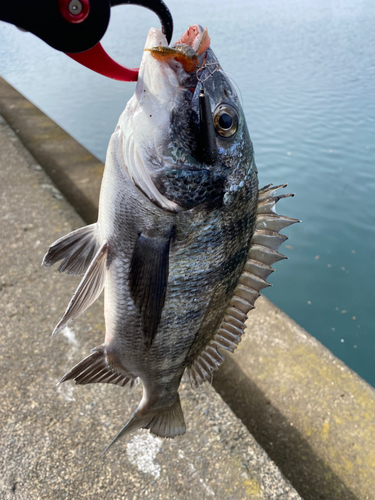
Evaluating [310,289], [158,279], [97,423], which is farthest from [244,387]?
[310,289]

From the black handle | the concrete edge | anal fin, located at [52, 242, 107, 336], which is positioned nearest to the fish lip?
the black handle

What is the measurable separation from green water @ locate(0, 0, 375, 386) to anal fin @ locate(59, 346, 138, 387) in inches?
125

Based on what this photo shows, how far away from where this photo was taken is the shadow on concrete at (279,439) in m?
2.01

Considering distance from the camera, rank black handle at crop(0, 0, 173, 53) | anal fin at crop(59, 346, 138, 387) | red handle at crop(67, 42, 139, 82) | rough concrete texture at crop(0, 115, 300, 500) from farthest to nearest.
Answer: rough concrete texture at crop(0, 115, 300, 500) → anal fin at crop(59, 346, 138, 387) → red handle at crop(67, 42, 139, 82) → black handle at crop(0, 0, 173, 53)

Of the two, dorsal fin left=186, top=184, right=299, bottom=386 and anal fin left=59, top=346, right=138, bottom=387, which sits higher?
dorsal fin left=186, top=184, right=299, bottom=386

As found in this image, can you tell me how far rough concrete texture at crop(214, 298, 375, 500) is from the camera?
2.05 meters

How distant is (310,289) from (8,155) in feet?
13.1

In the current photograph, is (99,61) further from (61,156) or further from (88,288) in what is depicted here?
(61,156)

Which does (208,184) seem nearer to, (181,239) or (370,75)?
(181,239)

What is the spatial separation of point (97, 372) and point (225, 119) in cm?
109

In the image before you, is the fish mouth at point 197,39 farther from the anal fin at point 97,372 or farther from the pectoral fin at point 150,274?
the anal fin at point 97,372

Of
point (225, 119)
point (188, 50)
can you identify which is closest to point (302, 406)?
point (225, 119)

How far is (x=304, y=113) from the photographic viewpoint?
26.6ft

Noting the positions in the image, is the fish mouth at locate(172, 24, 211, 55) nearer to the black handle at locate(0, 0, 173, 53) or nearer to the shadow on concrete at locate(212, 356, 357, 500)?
the black handle at locate(0, 0, 173, 53)
